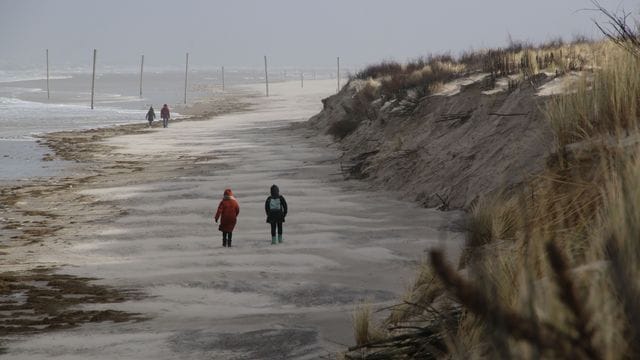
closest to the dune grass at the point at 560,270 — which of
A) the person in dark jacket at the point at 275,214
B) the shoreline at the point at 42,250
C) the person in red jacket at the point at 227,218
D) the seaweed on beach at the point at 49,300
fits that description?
the seaweed on beach at the point at 49,300

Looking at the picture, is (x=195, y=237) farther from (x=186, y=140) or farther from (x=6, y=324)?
(x=186, y=140)

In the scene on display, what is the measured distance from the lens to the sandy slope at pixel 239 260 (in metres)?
6.83

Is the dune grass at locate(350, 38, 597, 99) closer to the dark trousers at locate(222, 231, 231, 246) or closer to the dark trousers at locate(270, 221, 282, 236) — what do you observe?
the dark trousers at locate(270, 221, 282, 236)

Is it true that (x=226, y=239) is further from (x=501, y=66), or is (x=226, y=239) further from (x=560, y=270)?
(x=560, y=270)

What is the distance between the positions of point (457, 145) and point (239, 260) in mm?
6227

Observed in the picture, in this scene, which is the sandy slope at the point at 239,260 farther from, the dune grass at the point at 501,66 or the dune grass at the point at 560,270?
the dune grass at the point at 501,66

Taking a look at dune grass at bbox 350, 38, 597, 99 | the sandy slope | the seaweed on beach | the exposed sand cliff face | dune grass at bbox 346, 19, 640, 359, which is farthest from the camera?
dune grass at bbox 350, 38, 597, 99

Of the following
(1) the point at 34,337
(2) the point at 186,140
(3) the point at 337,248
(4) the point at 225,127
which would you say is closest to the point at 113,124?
(4) the point at 225,127

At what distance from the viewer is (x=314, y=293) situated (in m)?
8.71

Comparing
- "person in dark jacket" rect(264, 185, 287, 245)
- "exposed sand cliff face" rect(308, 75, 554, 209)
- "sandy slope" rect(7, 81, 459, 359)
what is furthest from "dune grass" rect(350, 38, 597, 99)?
"person in dark jacket" rect(264, 185, 287, 245)

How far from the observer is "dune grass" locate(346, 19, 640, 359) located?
→ 2.21m

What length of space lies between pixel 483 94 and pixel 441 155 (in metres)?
1.92

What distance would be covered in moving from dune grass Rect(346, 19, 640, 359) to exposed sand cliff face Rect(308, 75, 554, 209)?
238 cm

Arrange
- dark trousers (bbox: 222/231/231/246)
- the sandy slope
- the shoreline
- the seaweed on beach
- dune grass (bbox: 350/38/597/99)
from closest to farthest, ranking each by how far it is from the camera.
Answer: the sandy slope → the seaweed on beach → the shoreline → dark trousers (bbox: 222/231/231/246) → dune grass (bbox: 350/38/597/99)
